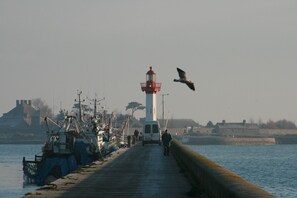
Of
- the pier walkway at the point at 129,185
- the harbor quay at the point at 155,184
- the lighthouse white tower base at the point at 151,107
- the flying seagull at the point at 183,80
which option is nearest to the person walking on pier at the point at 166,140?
the pier walkway at the point at 129,185

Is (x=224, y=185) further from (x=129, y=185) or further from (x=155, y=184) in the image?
(x=155, y=184)

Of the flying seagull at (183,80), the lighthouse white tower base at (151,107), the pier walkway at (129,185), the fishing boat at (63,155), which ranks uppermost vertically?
the lighthouse white tower base at (151,107)

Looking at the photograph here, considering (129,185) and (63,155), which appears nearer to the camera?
(129,185)

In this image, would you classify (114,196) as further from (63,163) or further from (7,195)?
(63,163)

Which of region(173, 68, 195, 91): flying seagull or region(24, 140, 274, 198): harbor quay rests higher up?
region(173, 68, 195, 91): flying seagull

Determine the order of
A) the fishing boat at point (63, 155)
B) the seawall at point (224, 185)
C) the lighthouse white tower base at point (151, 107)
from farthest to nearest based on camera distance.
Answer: the lighthouse white tower base at point (151, 107) < the fishing boat at point (63, 155) < the seawall at point (224, 185)

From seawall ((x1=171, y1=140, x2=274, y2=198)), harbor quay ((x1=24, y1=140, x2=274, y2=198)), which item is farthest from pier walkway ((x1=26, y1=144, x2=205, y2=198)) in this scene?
seawall ((x1=171, y1=140, x2=274, y2=198))

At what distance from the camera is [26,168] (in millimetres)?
79500

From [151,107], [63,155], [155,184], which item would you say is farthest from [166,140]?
[151,107]

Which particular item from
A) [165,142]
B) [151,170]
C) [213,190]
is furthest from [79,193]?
[165,142]

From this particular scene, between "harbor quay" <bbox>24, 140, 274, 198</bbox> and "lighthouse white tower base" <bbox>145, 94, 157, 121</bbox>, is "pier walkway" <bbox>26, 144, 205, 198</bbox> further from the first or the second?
"lighthouse white tower base" <bbox>145, 94, 157, 121</bbox>

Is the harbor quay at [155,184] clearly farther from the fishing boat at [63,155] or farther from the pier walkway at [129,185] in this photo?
the fishing boat at [63,155]

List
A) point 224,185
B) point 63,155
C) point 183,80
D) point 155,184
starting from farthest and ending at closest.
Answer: point 63,155 → point 183,80 → point 155,184 → point 224,185

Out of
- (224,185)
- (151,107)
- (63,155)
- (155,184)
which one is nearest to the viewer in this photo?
(224,185)
